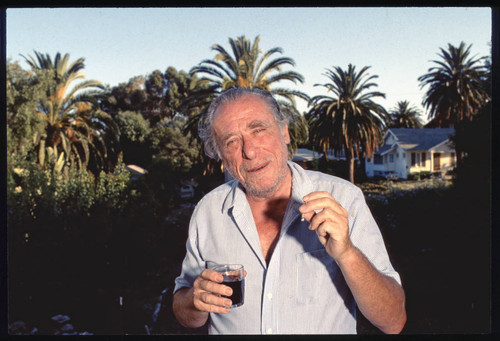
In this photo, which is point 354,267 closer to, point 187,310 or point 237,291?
point 237,291

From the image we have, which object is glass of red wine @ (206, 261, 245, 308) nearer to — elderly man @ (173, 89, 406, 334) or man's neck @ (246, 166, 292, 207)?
elderly man @ (173, 89, 406, 334)

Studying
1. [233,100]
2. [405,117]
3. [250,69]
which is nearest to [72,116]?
[250,69]

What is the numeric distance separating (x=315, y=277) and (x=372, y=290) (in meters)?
0.32

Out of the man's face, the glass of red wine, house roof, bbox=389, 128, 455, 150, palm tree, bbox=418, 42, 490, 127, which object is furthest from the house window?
the glass of red wine

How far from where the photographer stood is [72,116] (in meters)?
14.3

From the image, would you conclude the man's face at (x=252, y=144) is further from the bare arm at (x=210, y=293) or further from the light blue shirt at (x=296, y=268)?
the bare arm at (x=210, y=293)

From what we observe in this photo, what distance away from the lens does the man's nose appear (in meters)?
2.04

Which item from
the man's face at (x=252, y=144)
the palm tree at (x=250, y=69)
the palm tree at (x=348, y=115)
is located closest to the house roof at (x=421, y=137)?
the palm tree at (x=348, y=115)

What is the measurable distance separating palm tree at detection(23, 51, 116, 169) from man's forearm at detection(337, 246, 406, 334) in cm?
1355

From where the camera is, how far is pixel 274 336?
1.85 metres

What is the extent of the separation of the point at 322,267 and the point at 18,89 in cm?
1255

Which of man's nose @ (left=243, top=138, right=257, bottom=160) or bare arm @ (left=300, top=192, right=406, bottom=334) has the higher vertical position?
man's nose @ (left=243, top=138, right=257, bottom=160)
